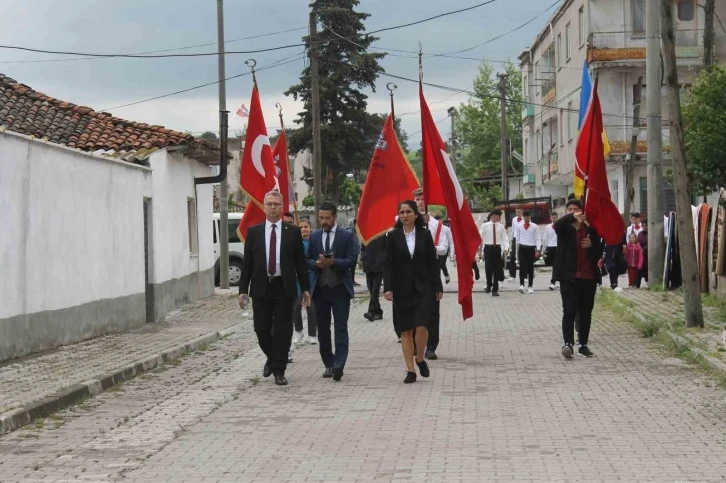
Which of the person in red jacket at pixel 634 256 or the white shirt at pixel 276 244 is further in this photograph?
the person in red jacket at pixel 634 256

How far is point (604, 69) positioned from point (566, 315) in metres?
31.6

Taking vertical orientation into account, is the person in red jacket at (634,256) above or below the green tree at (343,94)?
below

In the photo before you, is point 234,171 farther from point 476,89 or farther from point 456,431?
point 456,431

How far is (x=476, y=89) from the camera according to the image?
326 ft

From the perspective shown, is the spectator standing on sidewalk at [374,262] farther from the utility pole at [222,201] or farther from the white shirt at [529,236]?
the utility pole at [222,201]

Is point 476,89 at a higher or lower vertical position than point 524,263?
higher

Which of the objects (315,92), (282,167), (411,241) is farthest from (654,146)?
(411,241)

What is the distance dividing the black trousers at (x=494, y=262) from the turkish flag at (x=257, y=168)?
8.88 meters

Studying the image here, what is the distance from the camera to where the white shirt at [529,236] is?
26141mm

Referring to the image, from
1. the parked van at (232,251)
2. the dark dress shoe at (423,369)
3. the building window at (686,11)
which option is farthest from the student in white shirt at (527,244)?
the building window at (686,11)

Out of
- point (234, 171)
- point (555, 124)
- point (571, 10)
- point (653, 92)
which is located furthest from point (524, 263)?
point (234, 171)

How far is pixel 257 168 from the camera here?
60.2 ft

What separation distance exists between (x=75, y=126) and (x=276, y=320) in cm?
1249

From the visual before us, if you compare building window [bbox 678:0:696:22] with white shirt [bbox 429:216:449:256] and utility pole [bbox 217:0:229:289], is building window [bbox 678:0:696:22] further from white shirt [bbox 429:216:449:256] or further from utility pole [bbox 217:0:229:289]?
white shirt [bbox 429:216:449:256]
